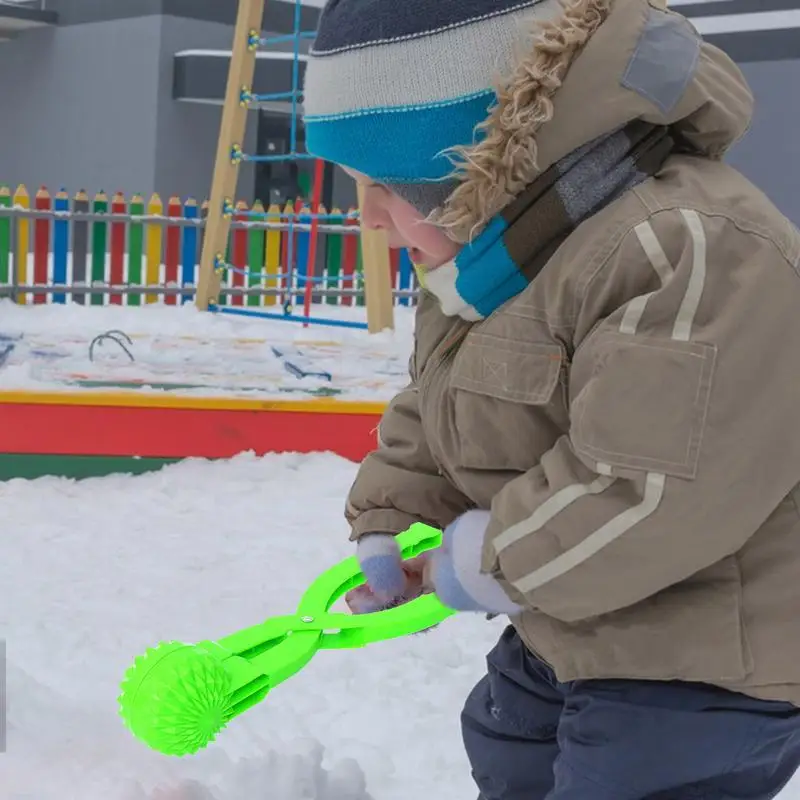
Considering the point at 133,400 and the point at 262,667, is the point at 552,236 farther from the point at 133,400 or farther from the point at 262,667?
the point at 133,400

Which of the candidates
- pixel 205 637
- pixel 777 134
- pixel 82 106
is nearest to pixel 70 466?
pixel 205 637

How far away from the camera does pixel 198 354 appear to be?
3.70m

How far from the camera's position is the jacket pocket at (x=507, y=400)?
31.8 inches

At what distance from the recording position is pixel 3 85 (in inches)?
387

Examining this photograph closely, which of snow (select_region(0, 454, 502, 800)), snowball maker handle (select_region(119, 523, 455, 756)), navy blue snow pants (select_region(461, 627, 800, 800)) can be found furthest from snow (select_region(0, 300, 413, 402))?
navy blue snow pants (select_region(461, 627, 800, 800))

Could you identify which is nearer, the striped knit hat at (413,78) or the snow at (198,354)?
the striped knit hat at (413,78)

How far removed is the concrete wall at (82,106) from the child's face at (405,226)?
841 centimetres

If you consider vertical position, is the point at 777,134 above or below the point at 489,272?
below

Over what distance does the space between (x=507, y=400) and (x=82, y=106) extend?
9.27m

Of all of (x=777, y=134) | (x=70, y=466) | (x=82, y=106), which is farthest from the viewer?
(x=82, y=106)

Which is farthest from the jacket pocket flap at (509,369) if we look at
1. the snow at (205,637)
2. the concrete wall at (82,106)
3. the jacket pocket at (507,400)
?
the concrete wall at (82,106)

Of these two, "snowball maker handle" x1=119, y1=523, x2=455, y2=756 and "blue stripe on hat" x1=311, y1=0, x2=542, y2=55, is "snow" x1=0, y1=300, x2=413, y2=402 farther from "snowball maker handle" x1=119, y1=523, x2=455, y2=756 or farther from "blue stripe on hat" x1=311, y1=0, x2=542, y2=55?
"blue stripe on hat" x1=311, y1=0, x2=542, y2=55

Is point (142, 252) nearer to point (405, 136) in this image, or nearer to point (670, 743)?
point (405, 136)

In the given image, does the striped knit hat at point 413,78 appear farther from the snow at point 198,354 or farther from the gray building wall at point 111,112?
the gray building wall at point 111,112
